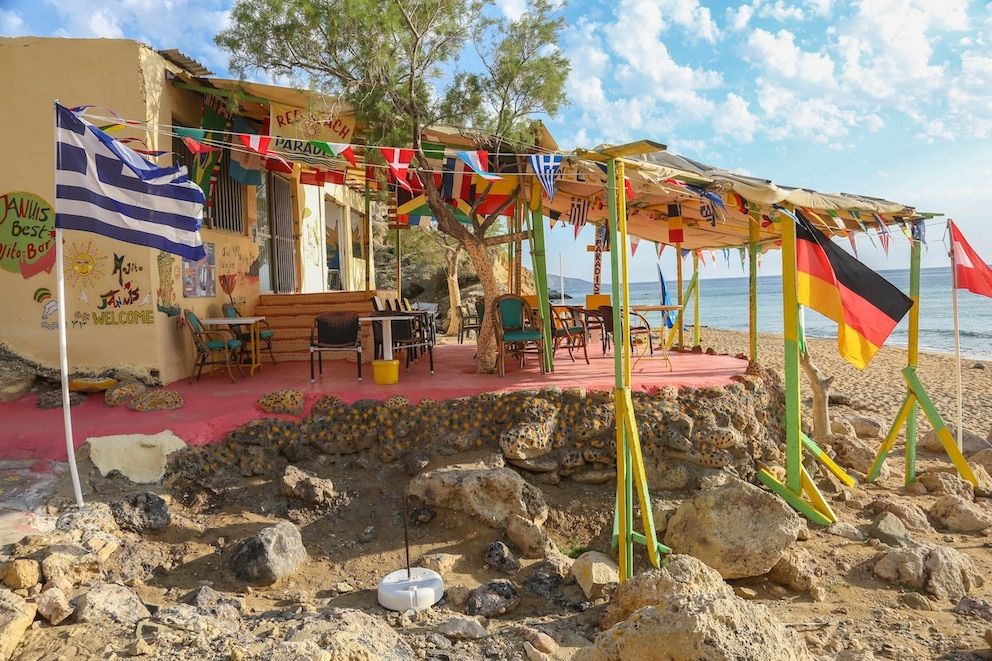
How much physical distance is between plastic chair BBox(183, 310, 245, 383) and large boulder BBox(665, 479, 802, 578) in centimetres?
529

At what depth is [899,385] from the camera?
14.1 metres

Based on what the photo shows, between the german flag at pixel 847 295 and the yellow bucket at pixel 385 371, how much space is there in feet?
13.9

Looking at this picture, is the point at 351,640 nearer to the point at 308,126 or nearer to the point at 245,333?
the point at 308,126

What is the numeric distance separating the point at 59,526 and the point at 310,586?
1.86 metres

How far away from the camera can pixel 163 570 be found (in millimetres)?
4723

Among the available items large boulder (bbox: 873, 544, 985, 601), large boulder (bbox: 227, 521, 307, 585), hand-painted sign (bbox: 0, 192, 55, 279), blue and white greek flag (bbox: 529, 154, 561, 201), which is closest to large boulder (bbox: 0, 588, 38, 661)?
large boulder (bbox: 227, 521, 307, 585)

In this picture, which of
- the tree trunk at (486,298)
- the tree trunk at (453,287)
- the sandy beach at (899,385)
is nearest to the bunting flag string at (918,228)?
the sandy beach at (899,385)

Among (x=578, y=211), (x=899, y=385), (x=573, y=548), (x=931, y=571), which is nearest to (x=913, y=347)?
(x=931, y=571)

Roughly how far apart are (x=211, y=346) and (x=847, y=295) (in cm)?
662

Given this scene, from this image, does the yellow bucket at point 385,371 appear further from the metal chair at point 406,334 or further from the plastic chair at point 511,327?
the plastic chair at point 511,327

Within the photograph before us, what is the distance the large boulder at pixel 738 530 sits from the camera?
4.86 meters

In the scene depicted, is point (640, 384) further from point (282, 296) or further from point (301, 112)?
point (282, 296)

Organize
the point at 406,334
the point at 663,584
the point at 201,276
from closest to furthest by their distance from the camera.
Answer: the point at 663,584 < the point at 201,276 < the point at 406,334

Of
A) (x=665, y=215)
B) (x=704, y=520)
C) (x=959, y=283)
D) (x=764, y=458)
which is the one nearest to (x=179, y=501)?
(x=704, y=520)
